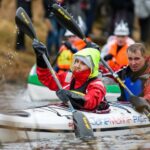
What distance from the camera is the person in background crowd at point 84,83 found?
1071cm

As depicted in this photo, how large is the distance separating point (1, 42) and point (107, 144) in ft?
29.4

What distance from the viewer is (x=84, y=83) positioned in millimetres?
11008

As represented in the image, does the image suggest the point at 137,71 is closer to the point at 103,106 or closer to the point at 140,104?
the point at 140,104

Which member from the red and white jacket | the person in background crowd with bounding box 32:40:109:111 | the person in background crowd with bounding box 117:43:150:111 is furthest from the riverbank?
the person in background crowd with bounding box 32:40:109:111

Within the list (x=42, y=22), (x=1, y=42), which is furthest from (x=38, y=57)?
(x=42, y=22)

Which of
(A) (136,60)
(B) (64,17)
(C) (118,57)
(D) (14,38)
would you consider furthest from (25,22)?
(D) (14,38)

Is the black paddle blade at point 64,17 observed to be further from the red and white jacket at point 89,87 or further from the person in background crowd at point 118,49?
the person in background crowd at point 118,49

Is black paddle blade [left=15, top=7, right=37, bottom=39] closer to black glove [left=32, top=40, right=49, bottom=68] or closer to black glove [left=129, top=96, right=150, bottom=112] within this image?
black glove [left=32, top=40, right=49, bottom=68]

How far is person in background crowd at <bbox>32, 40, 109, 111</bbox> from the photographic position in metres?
10.7

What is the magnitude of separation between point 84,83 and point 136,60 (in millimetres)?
1045

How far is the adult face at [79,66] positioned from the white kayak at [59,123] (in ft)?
1.93

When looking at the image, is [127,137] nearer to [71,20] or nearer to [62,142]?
[62,142]

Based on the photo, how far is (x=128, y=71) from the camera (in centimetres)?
1192

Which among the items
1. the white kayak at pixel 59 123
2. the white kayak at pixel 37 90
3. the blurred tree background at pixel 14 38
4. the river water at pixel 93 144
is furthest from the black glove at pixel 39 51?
the white kayak at pixel 37 90
